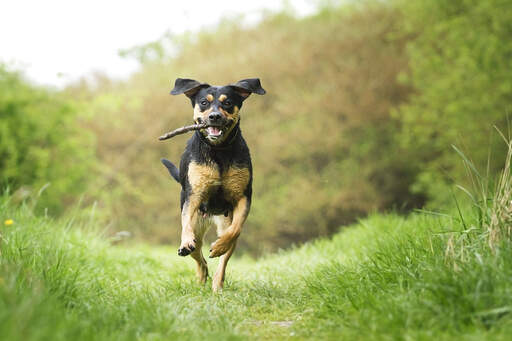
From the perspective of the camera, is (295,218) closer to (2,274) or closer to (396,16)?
(396,16)

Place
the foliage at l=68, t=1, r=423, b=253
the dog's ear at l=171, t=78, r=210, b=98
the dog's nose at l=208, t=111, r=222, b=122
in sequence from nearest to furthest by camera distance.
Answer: the dog's nose at l=208, t=111, r=222, b=122
the dog's ear at l=171, t=78, r=210, b=98
the foliage at l=68, t=1, r=423, b=253

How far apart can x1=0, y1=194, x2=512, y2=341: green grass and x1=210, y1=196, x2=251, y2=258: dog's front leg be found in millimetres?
337

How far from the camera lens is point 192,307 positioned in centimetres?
351

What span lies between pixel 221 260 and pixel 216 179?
0.75 meters

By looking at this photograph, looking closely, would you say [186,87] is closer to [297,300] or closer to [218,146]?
[218,146]

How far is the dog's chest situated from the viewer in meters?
4.63

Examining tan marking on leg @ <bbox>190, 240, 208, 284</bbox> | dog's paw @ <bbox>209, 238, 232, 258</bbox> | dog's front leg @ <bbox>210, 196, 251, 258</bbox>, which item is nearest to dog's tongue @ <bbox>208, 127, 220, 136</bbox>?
dog's front leg @ <bbox>210, 196, 251, 258</bbox>

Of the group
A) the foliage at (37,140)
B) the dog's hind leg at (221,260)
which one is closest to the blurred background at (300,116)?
the foliage at (37,140)

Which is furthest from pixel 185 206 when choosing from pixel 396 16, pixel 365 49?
pixel 396 16

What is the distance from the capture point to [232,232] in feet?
14.9

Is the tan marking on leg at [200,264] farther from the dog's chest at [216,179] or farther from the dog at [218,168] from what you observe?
the dog's chest at [216,179]

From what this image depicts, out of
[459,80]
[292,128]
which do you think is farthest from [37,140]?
[459,80]

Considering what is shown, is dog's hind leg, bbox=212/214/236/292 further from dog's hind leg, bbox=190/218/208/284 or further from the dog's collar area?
the dog's collar area

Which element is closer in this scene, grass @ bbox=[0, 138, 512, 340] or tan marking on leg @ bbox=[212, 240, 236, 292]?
grass @ bbox=[0, 138, 512, 340]
